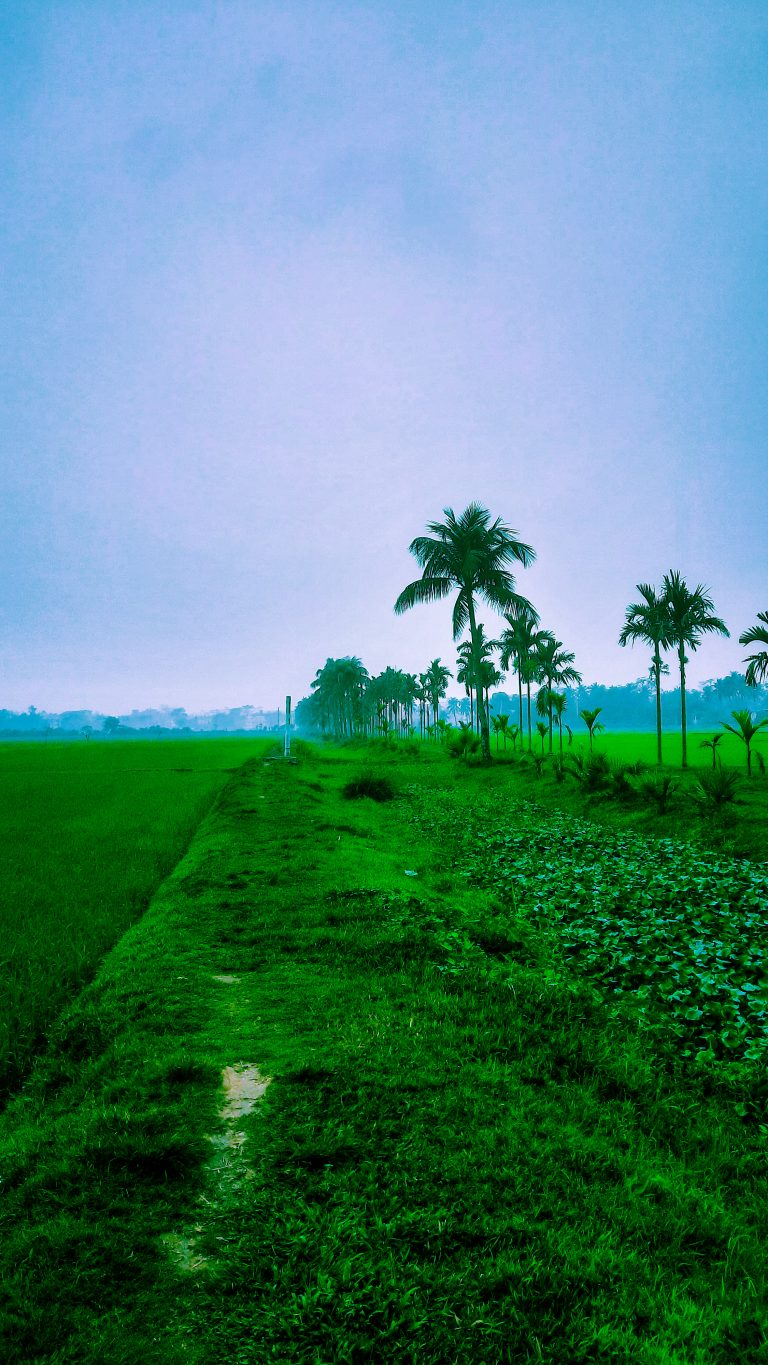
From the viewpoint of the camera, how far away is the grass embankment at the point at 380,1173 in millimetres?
2027

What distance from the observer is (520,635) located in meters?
38.8

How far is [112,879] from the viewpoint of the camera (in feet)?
26.9

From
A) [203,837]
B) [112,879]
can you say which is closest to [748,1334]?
[112,879]

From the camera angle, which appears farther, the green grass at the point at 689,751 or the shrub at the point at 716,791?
the green grass at the point at 689,751

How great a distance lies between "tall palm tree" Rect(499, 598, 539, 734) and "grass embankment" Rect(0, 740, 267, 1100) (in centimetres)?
1596

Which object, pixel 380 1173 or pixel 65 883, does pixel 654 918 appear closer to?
pixel 380 1173

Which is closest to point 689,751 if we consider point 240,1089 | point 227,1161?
point 240,1089

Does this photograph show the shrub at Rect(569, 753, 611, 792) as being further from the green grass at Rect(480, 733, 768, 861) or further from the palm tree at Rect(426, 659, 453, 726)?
the palm tree at Rect(426, 659, 453, 726)

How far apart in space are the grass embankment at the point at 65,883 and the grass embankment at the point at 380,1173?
1.03 ft

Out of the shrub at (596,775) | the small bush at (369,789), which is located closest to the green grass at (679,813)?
the shrub at (596,775)

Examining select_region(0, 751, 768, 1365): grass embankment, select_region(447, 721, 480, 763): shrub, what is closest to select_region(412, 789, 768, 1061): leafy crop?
select_region(0, 751, 768, 1365): grass embankment

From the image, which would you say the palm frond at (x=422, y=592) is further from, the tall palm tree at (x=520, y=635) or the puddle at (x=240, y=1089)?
the puddle at (x=240, y=1089)

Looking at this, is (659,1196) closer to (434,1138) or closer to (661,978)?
(434,1138)

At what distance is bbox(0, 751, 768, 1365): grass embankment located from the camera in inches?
79.8
